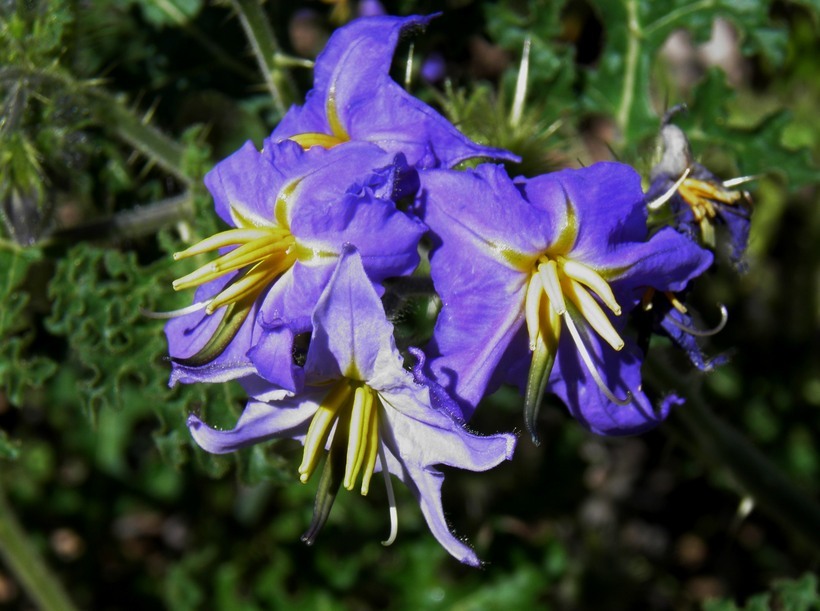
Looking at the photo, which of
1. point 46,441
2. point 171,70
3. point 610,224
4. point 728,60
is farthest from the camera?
point 728,60

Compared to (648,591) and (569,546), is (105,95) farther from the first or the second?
(648,591)

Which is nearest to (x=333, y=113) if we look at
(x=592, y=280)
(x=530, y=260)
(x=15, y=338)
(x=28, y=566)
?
(x=530, y=260)

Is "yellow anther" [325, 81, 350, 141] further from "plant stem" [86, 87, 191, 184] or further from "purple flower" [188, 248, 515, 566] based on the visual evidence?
"plant stem" [86, 87, 191, 184]

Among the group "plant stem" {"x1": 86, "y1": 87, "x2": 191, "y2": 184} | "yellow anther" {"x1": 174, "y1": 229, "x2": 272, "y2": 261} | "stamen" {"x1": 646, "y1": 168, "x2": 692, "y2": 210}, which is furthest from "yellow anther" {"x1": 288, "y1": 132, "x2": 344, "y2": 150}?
"plant stem" {"x1": 86, "y1": 87, "x2": 191, "y2": 184}

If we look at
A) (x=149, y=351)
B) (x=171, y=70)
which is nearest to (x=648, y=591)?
(x=149, y=351)

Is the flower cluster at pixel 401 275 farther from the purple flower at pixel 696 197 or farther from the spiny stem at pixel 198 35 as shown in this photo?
the spiny stem at pixel 198 35

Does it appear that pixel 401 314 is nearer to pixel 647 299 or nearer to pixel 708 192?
pixel 647 299
